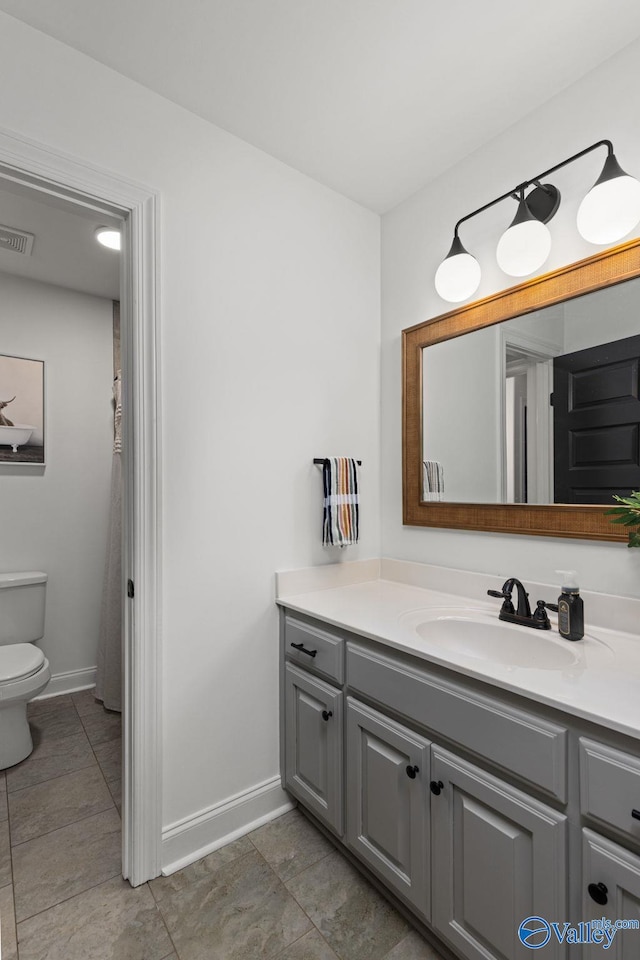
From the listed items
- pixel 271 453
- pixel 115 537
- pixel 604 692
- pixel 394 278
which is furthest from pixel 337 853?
pixel 394 278

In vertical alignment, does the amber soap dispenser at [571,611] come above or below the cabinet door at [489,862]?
above

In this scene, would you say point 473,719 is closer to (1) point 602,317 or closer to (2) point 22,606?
(1) point 602,317

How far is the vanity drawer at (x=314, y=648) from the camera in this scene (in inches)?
57.8

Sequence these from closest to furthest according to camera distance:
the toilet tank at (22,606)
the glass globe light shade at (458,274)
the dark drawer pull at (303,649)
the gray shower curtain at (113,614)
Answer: the dark drawer pull at (303,649) < the glass globe light shade at (458,274) < the toilet tank at (22,606) < the gray shower curtain at (113,614)

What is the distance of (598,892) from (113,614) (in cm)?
245

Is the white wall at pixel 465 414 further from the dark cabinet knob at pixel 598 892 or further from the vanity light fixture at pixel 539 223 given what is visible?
the dark cabinet knob at pixel 598 892

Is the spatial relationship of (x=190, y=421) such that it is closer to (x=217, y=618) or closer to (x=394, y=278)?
(x=217, y=618)

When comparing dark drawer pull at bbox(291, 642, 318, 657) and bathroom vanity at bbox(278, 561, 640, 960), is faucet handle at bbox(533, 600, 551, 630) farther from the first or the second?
dark drawer pull at bbox(291, 642, 318, 657)

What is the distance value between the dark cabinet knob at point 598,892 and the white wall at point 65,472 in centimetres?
276

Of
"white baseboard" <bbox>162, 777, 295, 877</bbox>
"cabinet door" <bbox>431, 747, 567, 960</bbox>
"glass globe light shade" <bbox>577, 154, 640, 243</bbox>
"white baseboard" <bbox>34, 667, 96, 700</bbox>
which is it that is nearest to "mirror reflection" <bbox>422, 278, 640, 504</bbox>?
"glass globe light shade" <bbox>577, 154, 640, 243</bbox>

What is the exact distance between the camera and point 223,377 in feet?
5.36

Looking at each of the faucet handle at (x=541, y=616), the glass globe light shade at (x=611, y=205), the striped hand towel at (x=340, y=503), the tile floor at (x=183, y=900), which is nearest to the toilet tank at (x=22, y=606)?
the tile floor at (x=183, y=900)

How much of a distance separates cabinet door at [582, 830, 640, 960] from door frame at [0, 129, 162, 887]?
3.88 feet

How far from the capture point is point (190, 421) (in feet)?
5.11
